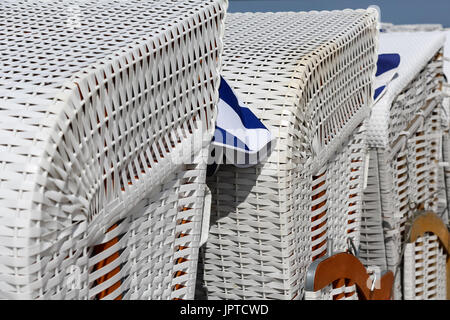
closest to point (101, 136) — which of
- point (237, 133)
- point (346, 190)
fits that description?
point (237, 133)

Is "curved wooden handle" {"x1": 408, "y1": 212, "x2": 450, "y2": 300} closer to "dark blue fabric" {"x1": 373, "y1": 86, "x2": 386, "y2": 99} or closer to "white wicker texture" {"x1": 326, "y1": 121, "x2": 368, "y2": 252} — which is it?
"white wicker texture" {"x1": 326, "y1": 121, "x2": 368, "y2": 252}

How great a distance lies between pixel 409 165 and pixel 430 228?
1.10 feet

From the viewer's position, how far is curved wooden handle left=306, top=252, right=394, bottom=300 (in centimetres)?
168

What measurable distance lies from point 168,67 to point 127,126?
0.17 metres

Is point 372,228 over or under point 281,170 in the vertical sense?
over

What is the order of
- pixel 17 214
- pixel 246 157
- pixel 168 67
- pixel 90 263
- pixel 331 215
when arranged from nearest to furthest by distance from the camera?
pixel 17 214 < pixel 90 263 < pixel 168 67 < pixel 246 157 < pixel 331 215

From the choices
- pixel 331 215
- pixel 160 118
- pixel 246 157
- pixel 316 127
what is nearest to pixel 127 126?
pixel 160 118

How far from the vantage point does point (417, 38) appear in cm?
279

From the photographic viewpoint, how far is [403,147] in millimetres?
2424

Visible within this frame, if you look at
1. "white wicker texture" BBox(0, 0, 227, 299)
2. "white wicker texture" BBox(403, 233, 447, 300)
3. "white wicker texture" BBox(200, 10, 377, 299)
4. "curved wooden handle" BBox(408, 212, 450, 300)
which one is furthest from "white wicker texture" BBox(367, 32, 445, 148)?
"white wicker texture" BBox(0, 0, 227, 299)

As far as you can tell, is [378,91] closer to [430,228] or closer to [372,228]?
[372,228]

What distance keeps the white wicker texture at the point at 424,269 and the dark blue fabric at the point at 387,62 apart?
0.73m

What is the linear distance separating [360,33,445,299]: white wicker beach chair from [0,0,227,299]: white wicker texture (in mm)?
998

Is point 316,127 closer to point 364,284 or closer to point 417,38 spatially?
point 364,284
